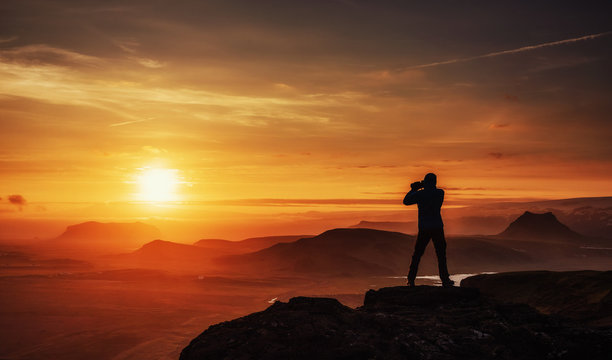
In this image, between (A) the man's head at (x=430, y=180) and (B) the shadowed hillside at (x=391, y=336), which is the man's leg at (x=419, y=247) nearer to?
(A) the man's head at (x=430, y=180)

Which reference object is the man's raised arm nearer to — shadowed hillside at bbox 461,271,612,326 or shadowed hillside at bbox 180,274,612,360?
shadowed hillside at bbox 180,274,612,360

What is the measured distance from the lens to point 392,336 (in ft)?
27.9

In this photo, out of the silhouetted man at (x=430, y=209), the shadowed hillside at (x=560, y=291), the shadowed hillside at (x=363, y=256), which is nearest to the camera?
the shadowed hillside at (x=560, y=291)

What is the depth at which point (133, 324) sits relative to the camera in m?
80.7

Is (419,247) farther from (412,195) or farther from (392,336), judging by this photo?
(392,336)

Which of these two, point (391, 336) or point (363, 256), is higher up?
point (391, 336)

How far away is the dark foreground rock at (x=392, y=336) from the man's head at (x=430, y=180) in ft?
11.4

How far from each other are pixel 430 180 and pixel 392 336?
196 inches

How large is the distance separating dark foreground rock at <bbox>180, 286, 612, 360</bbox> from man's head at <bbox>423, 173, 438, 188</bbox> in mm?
3460

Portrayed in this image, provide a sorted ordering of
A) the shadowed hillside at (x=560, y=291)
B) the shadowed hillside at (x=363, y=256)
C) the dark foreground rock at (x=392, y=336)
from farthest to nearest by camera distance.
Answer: the shadowed hillside at (x=363, y=256)
the shadowed hillside at (x=560, y=291)
the dark foreground rock at (x=392, y=336)

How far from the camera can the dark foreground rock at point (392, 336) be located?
7949mm

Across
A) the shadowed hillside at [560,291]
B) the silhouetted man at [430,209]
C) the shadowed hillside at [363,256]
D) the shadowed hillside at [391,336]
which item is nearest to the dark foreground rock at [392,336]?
the shadowed hillside at [391,336]

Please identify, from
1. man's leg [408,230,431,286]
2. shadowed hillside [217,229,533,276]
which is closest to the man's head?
man's leg [408,230,431,286]

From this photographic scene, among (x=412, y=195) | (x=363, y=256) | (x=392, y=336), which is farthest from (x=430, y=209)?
(x=363, y=256)
